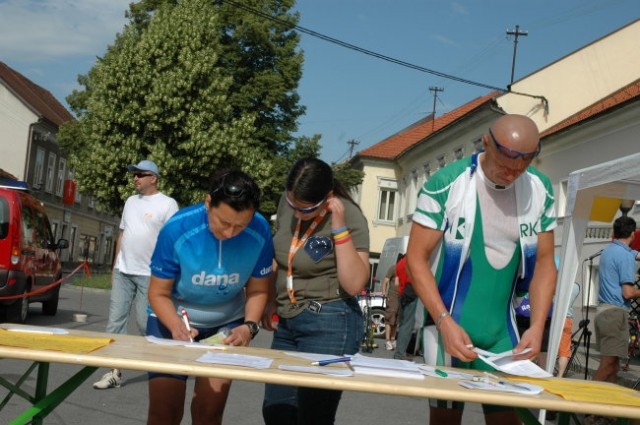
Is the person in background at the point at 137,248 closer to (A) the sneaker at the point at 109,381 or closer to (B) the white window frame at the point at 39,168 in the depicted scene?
(A) the sneaker at the point at 109,381

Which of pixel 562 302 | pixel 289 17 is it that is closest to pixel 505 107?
pixel 289 17

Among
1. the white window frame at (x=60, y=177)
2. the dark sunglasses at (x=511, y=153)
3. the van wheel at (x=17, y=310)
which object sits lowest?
the van wheel at (x=17, y=310)

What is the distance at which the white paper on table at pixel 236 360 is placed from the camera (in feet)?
11.9

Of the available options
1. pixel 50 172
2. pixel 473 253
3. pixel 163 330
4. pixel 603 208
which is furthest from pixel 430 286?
pixel 50 172

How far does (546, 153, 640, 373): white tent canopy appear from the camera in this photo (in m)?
7.36

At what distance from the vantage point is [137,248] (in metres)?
8.80

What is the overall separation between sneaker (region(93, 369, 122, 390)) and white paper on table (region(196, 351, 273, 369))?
5.35 metres

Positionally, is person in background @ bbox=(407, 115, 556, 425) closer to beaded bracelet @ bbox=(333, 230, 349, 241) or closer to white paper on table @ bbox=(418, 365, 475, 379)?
white paper on table @ bbox=(418, 365, 475, 379)

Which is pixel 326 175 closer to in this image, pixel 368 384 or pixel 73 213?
pixel 368 384

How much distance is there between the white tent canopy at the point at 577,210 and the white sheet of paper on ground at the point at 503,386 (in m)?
3.67

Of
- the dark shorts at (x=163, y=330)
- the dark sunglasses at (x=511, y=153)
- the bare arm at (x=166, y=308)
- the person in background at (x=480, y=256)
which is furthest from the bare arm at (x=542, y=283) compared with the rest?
the bare arm at (x=166, y=308)

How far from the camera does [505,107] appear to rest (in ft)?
131

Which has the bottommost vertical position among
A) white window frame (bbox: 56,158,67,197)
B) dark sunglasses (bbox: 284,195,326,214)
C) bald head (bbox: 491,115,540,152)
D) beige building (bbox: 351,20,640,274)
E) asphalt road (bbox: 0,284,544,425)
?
asphalt road (bbox: 0,284,544,425)

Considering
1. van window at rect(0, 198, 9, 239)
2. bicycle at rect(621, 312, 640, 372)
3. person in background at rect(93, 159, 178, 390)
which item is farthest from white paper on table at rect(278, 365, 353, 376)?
bicycle at rect(621, 312, 640, 372)
